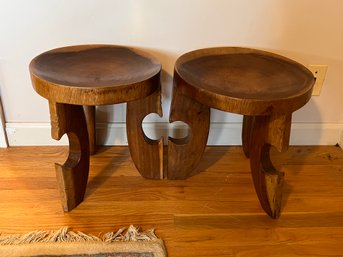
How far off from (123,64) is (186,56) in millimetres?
196

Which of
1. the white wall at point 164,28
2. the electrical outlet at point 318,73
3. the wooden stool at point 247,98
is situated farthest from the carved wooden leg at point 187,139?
the electrical outlet at point 318,73

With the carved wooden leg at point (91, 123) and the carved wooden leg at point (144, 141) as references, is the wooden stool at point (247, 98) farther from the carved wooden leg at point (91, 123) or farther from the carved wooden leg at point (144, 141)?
the carved wooden leg at point (91, 123)

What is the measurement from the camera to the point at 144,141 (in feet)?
3.69

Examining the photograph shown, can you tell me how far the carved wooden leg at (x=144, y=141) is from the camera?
108cm

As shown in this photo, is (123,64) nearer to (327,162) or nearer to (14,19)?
(14,19)

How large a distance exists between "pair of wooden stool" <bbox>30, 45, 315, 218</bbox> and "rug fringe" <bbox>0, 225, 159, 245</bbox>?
0.09m

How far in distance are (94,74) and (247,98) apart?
0.39 metres

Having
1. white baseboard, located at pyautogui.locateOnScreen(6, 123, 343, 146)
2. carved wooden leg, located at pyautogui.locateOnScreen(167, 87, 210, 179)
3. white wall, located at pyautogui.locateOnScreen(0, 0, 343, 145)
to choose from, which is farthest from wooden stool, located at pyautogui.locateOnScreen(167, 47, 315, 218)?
white baseboard, located at pyautogui.locateOnScreen(6, 123, 343, 146)

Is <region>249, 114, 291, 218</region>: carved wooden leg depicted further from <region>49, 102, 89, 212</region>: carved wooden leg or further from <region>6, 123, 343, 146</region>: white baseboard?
<region>49, 102, 89, 212</region>: carved wooden leg

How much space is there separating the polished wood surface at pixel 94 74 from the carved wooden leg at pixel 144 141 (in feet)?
0.44

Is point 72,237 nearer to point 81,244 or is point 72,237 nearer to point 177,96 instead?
point 81,244

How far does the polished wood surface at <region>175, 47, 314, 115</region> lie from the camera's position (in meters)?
0.83

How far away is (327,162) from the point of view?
132 centimetres

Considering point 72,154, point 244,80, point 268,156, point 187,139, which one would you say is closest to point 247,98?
point 244,80
